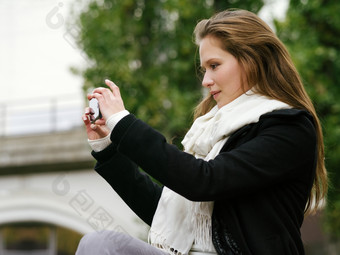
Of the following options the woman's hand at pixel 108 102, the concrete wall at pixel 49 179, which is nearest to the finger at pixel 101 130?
the woman's hand at pixel 108 102

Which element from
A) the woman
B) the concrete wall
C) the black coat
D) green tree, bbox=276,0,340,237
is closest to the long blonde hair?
the woman

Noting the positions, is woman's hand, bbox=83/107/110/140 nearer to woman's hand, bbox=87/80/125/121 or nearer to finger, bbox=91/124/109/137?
finger, bbox=91/124/109/137

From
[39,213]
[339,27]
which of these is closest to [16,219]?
[39,213]

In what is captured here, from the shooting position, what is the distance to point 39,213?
40.9 ft

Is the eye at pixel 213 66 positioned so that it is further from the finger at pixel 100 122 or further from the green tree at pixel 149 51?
the green tree at pixel 149 51

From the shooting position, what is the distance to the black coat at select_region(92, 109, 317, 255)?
1796 mm

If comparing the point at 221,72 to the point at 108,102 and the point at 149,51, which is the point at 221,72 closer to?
the point at 108,102

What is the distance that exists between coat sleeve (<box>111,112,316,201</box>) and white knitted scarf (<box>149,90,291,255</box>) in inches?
3.5

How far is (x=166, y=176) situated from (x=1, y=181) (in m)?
11.5

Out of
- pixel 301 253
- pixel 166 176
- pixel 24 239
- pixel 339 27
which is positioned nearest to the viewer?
pixel 166 176

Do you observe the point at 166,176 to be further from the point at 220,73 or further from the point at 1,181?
the point at 1,181

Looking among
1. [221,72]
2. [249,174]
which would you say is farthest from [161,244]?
[221,72]

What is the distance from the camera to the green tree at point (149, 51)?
7664mm

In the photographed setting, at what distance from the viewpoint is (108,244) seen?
177 cm
